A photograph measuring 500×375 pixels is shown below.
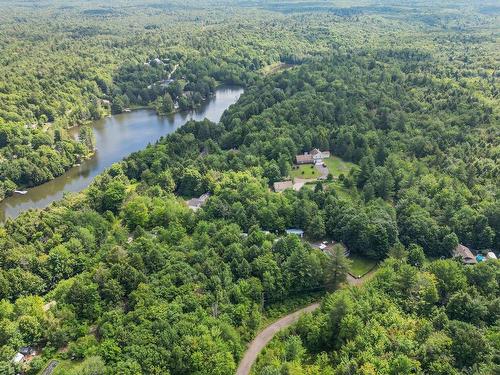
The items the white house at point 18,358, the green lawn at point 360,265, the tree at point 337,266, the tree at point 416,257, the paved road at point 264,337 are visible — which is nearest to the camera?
the white house at point 18,358

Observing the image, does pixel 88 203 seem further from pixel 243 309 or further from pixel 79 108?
pixel 79 108

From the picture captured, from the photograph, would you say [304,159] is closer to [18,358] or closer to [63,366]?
[63,366]

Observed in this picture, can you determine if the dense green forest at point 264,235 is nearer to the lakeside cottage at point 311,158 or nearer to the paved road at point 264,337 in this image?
the paved road at point 264,337

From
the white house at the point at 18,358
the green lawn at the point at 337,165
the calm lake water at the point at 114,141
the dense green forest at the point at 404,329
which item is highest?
the dense green forest at the point at 404,329

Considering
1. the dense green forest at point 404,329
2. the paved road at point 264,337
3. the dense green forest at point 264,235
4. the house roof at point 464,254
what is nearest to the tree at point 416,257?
the dense green forest at point 264,235

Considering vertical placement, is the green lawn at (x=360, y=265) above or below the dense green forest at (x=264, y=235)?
below

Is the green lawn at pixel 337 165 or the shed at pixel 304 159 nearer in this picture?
the green lawn at pixel 337 165

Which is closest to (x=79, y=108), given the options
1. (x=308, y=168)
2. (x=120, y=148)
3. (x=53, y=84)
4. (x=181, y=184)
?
(x=53, y=84)

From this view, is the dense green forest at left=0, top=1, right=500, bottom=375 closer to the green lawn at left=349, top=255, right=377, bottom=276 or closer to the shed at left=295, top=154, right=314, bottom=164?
the green lawn at left=349, top=255, right=377, bottom=276
